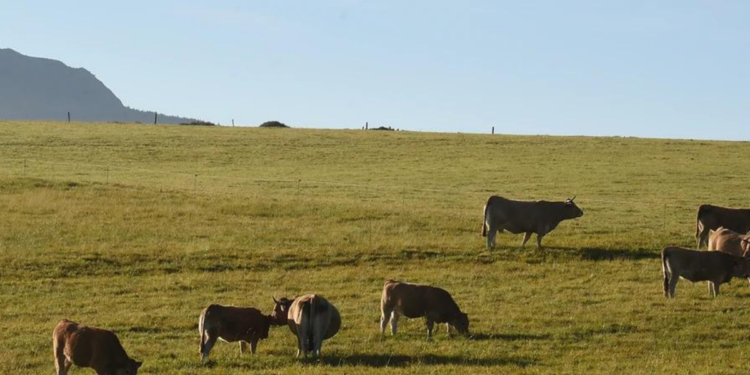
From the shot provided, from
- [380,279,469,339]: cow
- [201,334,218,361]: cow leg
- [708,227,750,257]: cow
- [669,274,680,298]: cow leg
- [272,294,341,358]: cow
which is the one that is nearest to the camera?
[201,334,218,361]: cow leg

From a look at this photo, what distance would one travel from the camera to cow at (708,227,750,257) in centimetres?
2666

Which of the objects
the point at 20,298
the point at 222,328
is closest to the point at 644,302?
the point at 222,328

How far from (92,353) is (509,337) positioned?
8.11 metres

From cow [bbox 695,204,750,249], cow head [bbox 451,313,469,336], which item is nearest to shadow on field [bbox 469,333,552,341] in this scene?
cow head [bbox 451,313,469,336]

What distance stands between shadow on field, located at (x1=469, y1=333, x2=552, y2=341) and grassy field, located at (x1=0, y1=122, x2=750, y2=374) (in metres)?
0.10

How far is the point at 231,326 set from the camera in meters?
18.0

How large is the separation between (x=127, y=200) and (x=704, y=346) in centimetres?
2848

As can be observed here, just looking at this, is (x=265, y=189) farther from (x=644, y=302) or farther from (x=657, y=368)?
(x=657, y=368)

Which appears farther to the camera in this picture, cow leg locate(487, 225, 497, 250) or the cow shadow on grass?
cow leg locate(487, 225, 497, 250)

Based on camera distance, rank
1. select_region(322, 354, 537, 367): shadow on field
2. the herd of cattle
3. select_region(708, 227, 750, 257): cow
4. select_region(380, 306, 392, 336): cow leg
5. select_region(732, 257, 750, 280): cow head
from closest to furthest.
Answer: the herd of cattle → select_region(322, 354, 537, 367): shadow on field → select_region(380, 306, 392, 336): cow leg → select_region(732, 257, 750, 280): cow head → select_region(708, 227, 750, 257): cow

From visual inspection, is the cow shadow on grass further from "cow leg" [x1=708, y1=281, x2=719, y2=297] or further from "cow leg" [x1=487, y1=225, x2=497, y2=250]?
"cow leg" [x1=487, y1=225, x2=497, y2=250]

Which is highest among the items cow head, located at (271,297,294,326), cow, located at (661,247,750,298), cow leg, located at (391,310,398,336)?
cow, located at (661,247,750,298)

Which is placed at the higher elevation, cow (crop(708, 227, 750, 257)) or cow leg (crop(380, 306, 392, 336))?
cow (crop(708, 227, 750, 257))

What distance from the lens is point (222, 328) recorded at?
1781 cm
